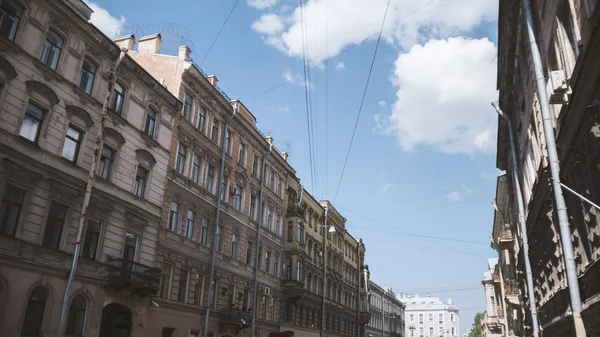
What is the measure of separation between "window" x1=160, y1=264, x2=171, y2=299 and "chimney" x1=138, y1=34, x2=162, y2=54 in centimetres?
1239

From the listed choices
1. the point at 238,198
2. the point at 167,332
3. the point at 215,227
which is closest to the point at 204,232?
the point at 215,227

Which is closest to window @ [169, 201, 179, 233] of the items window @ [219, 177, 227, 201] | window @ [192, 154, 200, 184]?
window @ [192, 154, 200, 184]

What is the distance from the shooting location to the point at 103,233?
1959cm

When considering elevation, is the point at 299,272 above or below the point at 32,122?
below

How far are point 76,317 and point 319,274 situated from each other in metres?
28.9

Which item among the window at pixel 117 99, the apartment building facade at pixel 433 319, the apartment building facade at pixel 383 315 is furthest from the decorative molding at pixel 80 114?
the apartment building facade at pixel 433 319

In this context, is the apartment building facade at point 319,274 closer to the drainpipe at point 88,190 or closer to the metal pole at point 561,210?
the drainpipe at point 88,190

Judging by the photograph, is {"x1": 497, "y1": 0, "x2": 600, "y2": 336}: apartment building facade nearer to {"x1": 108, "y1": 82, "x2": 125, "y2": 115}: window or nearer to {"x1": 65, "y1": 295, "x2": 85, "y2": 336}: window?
{"x1": 108, "y1": 82, "x2": 125, "y2": 115}: window

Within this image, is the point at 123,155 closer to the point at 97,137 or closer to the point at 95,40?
the point at 97,137

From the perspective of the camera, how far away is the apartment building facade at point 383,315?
2648 inches

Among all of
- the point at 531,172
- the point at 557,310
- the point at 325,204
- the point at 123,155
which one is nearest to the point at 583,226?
the point at 557,310

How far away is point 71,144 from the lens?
1856 cm

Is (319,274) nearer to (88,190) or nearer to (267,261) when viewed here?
(267,261)

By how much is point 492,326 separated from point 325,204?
2551 cm
